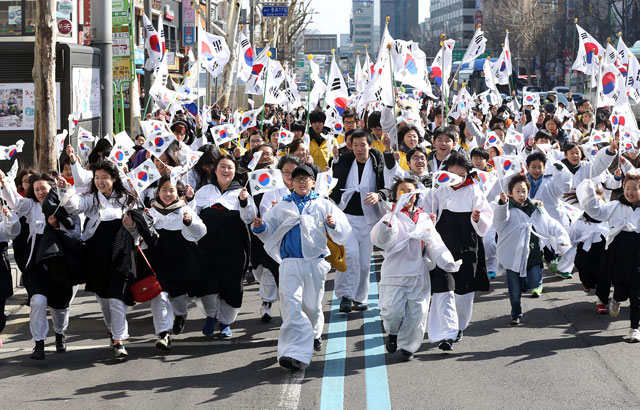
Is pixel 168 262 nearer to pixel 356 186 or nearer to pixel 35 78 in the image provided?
pixel 356 186

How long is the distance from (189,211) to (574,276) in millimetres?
5266

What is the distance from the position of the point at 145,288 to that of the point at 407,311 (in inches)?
81.5

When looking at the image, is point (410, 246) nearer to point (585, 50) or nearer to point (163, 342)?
point (163, 342)

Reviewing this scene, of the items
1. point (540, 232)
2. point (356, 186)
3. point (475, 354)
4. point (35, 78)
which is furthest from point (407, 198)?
point (35, 78)

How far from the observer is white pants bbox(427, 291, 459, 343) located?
7.67 metres

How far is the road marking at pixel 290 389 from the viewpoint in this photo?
6281 millimetres

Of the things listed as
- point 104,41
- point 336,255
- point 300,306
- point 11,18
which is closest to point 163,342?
point 300,306

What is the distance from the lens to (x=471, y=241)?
8039 millimetres

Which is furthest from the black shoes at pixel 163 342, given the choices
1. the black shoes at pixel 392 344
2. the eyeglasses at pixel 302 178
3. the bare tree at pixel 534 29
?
the bare tree at pixel 534 29

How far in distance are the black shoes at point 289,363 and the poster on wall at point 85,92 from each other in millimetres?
13248

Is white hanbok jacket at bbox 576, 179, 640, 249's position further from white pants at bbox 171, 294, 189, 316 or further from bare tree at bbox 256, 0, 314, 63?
bare tree at bbox 256, 0, 314, 63

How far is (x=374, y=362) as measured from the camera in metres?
7.39

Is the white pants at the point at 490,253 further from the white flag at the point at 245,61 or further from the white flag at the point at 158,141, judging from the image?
the white flag at the point at 245,61

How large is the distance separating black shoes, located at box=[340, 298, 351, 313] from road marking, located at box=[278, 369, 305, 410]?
6.93 feet
